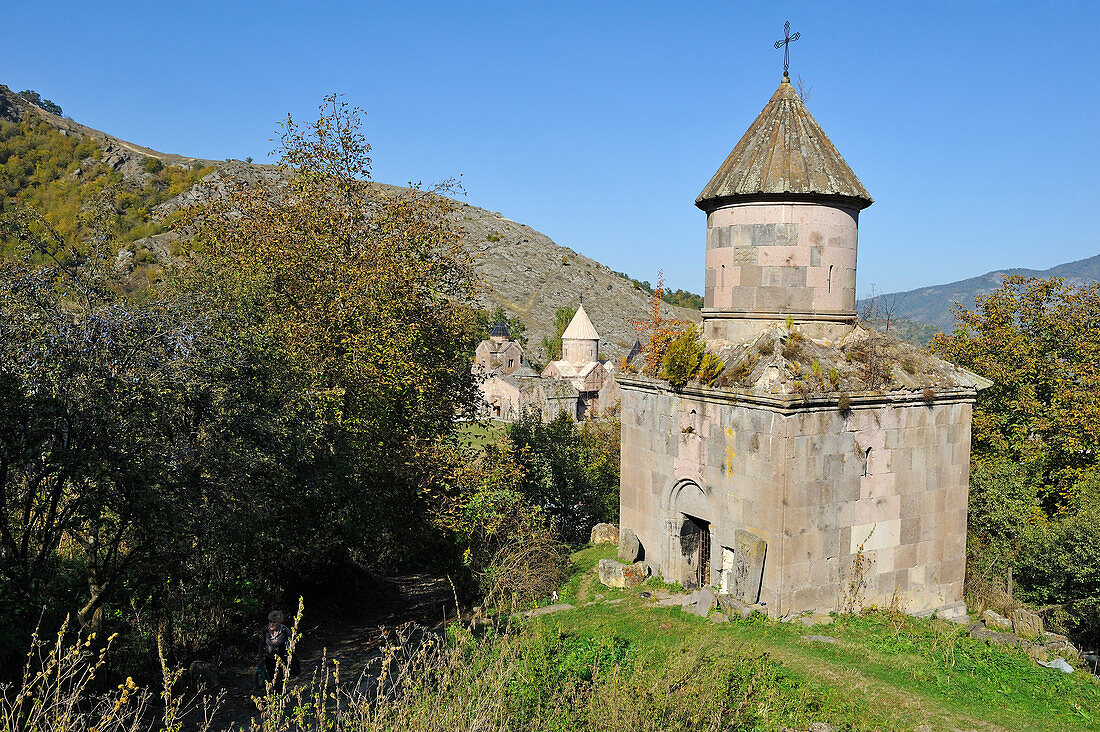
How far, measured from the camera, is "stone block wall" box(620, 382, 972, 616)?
881 cm

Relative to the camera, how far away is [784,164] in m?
10.1

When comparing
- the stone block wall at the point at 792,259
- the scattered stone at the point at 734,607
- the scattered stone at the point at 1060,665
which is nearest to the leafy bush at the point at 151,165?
the stone block wall at the point at 792,259

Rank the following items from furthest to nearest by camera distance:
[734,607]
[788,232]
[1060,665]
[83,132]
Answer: [83,132]
[788,232]
[734,607]
[1060,665]

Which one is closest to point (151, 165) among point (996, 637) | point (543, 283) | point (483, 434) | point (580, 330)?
point (543, 283)

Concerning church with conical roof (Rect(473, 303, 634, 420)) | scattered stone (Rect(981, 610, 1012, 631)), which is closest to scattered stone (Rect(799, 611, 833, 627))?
scattered stone (Rect(981, 610, 1012, 631))

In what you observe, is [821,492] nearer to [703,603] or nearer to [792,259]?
[703,603]

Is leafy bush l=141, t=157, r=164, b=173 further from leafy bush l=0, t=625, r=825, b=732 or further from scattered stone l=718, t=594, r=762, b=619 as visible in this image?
scattered stone l=718, t=594, r=762, b=619

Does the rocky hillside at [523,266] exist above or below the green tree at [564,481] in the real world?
above

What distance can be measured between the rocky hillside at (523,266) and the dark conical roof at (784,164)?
61261 millimetres

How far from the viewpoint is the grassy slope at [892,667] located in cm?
618

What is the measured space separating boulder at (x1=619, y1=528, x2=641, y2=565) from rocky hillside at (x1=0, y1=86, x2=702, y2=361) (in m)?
61.4

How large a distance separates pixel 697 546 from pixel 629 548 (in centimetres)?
116

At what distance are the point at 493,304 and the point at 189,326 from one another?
289 ft

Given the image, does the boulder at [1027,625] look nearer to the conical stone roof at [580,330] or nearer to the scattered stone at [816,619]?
the scattered stone at [816,619]
